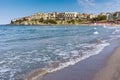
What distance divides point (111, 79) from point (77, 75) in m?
1.37

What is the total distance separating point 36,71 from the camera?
10406 mm

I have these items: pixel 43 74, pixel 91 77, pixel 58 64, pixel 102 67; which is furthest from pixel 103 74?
pixel 58 64

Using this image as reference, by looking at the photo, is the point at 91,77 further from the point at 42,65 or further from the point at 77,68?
the point at 42,65

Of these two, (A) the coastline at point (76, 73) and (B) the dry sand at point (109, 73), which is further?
(A) the coastline at point (76, 73)

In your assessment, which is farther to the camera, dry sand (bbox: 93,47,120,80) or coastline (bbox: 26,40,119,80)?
coastline (bbox: 26,40,119,80)

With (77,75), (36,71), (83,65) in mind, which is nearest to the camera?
(77,75)

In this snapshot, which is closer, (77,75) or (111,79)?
(111,79)

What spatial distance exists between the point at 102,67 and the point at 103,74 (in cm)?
153

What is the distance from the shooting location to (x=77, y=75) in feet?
31.0

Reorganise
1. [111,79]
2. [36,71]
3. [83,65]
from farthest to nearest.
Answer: [83,65], [36,71], [111,79]

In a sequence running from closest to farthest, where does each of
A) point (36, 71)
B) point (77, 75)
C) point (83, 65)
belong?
point (77, 75)
point (36, 71)
point (83, 65)

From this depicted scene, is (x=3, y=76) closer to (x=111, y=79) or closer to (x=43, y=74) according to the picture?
(x=43, y=74)

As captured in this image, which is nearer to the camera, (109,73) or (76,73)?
(109,73)

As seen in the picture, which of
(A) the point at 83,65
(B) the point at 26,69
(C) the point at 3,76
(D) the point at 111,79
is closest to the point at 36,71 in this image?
(B) the point at 26,69
